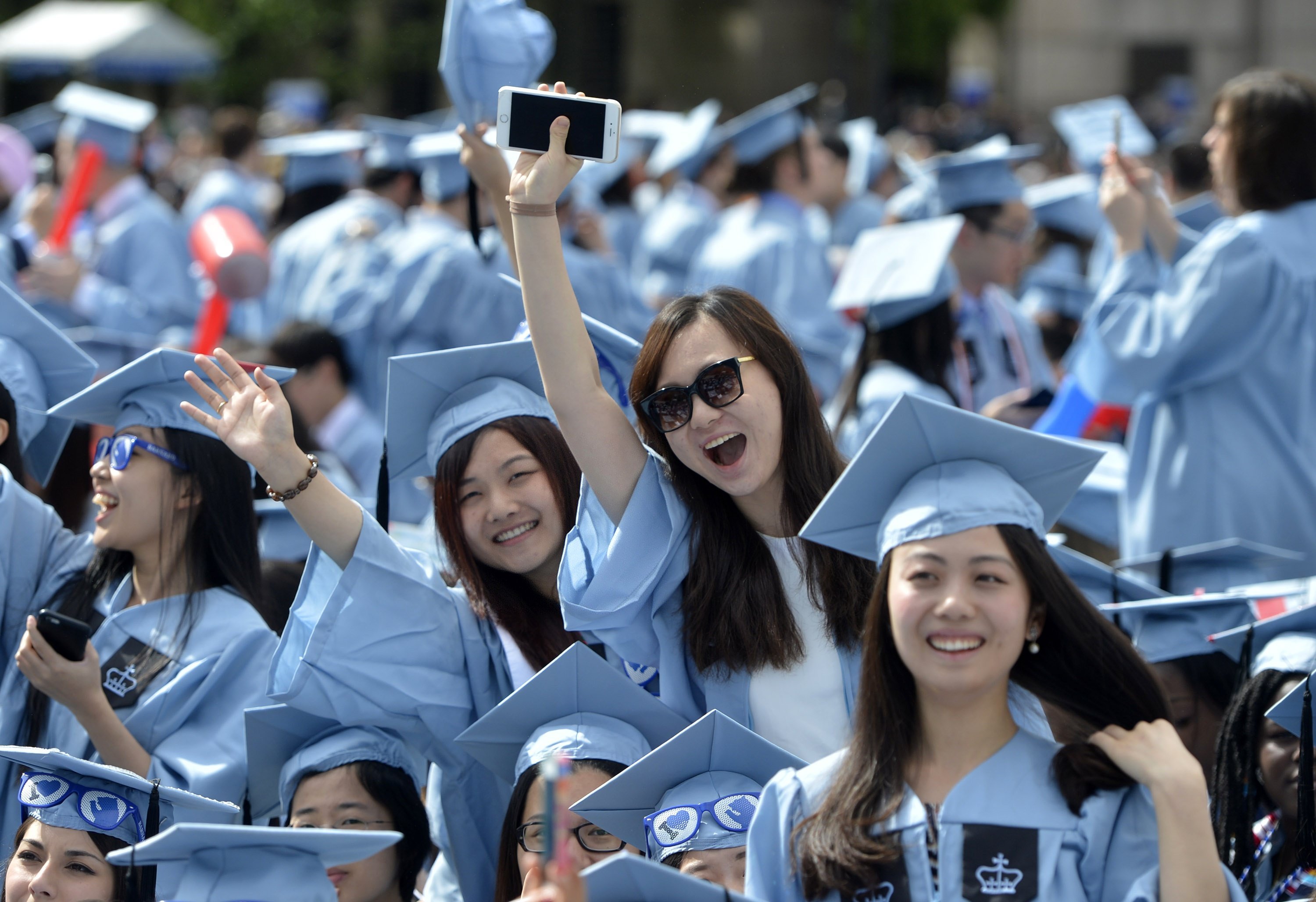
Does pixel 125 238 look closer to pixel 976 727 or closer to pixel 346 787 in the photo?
pixel 346 787

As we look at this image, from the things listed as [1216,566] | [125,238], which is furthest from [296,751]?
[125,238]

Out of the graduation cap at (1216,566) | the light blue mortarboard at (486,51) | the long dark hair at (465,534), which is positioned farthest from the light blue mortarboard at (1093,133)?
the long dark hair at (465,534)

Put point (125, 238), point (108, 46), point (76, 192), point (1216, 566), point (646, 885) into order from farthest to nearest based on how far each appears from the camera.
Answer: point (108, 46) < point (125, 238) < point (76, 192) < point (1216, 566) < point (646, 885)

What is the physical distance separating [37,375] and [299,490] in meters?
1.19

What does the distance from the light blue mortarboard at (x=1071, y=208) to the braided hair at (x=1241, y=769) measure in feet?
17.2

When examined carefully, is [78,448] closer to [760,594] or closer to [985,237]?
[760,594]

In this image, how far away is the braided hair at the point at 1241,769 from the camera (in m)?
2.97

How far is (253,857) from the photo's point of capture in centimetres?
234

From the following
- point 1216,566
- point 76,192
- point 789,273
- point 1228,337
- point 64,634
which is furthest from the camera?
point 76,192

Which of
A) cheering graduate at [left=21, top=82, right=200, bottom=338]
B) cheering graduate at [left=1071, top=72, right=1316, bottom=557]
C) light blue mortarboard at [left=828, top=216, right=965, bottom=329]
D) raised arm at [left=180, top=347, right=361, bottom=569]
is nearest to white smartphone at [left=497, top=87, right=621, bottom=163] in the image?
raised arm at [left=180, top=347, right=361, bottom=569]

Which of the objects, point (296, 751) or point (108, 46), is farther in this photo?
point (108, 46)

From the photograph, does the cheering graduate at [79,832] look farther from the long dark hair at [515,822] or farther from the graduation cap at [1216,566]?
the graduation cap at [1216,566]

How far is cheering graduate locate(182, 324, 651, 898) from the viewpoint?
9.60 feet

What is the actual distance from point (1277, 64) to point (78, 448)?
2465cm
